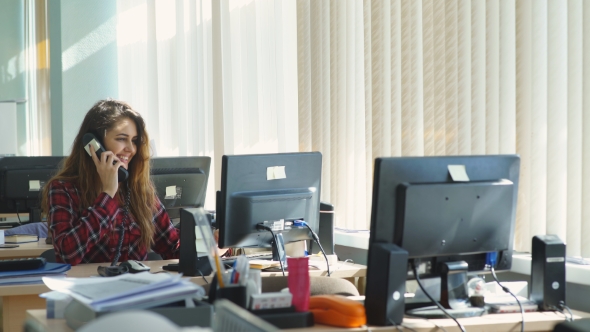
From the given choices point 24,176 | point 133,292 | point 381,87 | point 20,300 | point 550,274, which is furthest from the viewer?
point 24,176

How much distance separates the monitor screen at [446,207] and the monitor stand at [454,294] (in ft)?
0.11

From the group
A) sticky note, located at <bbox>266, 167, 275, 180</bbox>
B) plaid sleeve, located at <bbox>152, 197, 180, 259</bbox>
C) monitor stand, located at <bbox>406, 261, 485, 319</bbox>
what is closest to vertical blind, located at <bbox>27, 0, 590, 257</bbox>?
monitor stand, located at <bbox>406, 261, 485, 319</bbox>

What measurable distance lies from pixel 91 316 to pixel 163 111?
4299mm

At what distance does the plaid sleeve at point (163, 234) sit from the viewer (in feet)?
10.8

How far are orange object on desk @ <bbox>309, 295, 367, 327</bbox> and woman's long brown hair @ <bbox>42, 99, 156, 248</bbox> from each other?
1.40m

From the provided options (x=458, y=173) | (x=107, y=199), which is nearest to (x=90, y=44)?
(x=107, y=199)

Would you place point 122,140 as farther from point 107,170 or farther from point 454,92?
point 454,92

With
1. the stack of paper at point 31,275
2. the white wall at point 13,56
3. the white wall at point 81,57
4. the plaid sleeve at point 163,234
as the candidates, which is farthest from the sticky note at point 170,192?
the white wall at point 13,56

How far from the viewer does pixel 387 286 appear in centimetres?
191

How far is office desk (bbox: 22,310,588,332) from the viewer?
188 cm

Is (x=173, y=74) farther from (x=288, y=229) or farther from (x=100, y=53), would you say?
(x=288, y=229)

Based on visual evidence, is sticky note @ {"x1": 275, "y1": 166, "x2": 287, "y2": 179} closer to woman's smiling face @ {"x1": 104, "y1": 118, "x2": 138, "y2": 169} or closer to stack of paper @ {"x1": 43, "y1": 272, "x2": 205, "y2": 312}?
woman's smiling face @ {"x1": 104, "y1": 118, "x2": 138, "y2": 169}

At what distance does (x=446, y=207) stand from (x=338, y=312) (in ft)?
1.47

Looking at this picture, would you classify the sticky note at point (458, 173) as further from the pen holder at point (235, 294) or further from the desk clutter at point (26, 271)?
the desk clutter at point (26, 271)
